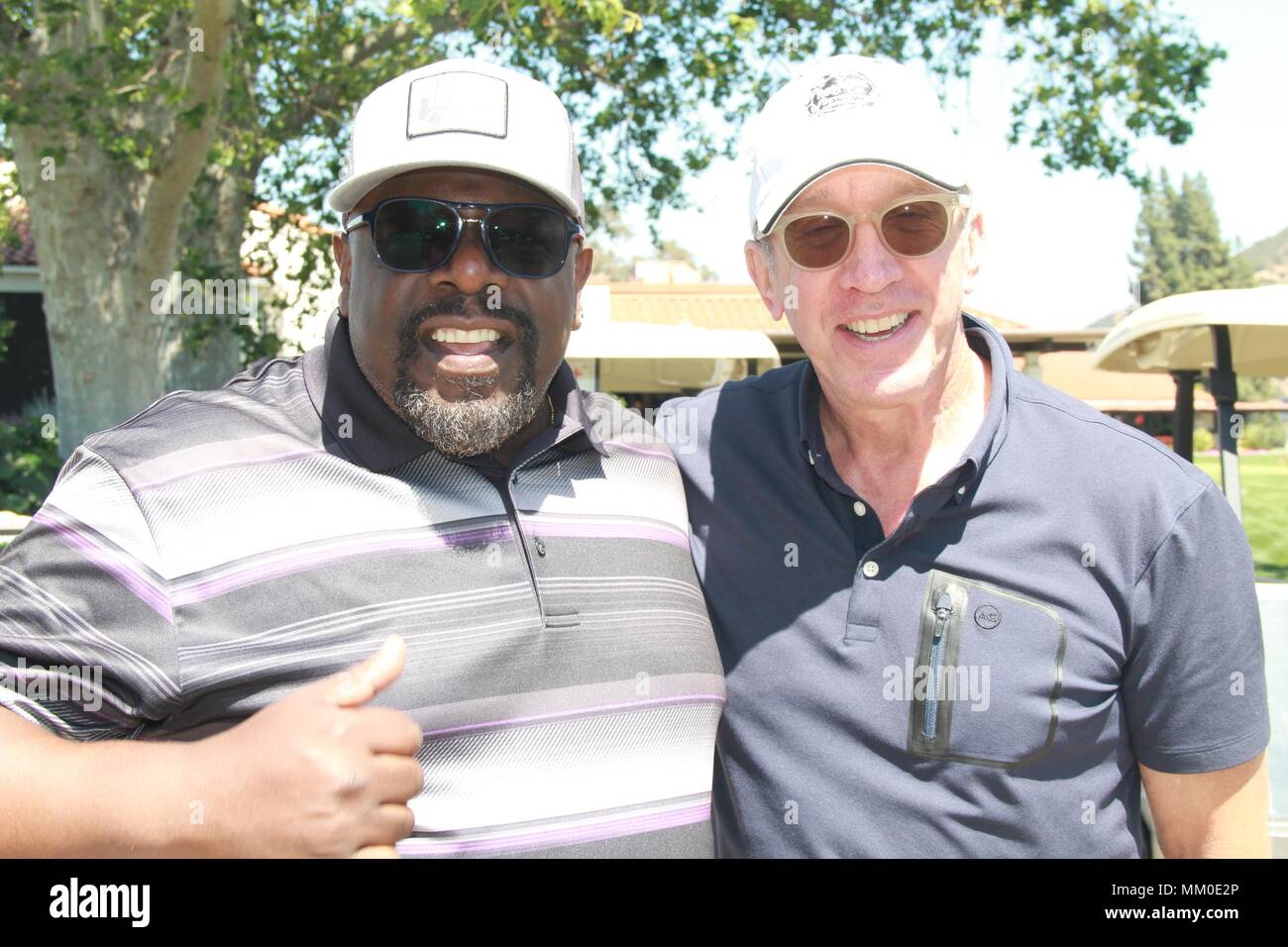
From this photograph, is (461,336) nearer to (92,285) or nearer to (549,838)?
(549,838)

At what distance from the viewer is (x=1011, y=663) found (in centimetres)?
206

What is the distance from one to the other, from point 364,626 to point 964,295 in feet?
4.74

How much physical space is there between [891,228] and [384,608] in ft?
4.16

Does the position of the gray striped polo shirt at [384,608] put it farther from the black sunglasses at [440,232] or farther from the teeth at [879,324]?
the teeth at [879,324]

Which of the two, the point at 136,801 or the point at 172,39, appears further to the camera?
the point at 172,39

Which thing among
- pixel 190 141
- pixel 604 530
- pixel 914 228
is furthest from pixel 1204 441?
pixel 604 530

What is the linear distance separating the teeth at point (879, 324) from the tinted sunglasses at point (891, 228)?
0.42ft

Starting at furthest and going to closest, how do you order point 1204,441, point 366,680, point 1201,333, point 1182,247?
1. point 1182,247
2. point 1204,441
3. point 1201,333
4. point 366,680

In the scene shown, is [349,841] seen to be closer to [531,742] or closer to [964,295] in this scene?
[531,742]

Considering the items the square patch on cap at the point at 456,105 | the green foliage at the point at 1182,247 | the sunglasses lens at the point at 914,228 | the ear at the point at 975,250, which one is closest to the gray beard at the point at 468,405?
the square patch on cap at the point at 456,105

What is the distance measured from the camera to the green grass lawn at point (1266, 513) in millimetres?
14026

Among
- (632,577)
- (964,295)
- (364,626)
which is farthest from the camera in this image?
(964,295)

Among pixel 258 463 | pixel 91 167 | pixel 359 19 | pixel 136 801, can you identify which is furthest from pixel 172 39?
pixel 136 801

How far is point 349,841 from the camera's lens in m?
1.45
